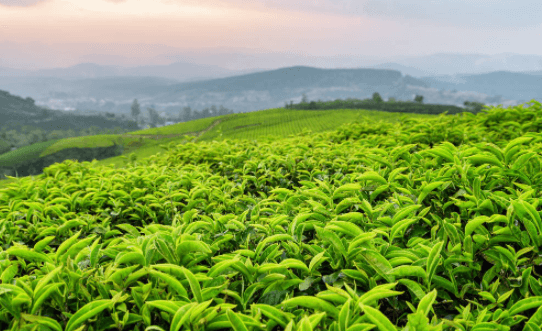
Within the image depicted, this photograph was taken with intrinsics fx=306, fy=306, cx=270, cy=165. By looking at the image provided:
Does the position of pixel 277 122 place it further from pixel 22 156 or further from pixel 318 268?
pixel 318 268

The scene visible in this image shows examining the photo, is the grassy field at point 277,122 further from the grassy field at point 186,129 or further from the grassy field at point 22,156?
the grassy field at point 22,156

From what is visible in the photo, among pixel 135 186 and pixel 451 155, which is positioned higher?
pixel 451 155

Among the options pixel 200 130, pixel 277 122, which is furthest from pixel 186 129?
pixel 277 122

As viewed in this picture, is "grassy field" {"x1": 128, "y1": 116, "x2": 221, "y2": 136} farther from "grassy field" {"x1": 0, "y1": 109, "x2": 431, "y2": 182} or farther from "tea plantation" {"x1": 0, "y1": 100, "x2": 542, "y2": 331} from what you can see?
"tea plantation" {"x1": 0, "y1": 100, "x2": 542, "y2": 331}

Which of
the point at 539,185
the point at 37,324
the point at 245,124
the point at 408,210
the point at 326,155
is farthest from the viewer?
the point at 245,124

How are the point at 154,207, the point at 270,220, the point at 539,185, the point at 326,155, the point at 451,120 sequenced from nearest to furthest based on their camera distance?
the point at 270,220 → the point at 539,185 → the point at 154,207 → the point at 326,155 → the point at 451,120

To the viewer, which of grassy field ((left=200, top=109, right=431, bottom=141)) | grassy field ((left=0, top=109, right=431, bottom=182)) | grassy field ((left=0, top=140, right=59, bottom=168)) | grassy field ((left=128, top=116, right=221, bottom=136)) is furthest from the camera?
grassy field ((left=128, top=116, right=221, bottom=136))

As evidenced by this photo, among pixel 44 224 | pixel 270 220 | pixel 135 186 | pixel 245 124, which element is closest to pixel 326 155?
pixel 270 220

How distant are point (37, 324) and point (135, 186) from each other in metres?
2.36

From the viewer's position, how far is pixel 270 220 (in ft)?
7.43

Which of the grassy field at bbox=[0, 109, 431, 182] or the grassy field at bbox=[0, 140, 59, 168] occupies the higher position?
the grassy field at bbox=[0, 109, 431, 182]

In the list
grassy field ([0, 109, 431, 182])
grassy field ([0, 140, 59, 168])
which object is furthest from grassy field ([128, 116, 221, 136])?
grassy field ([0, 140, 59, 168])

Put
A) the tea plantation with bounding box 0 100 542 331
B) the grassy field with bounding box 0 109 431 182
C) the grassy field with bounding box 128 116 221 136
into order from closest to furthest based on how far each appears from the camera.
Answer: the tea plantation with bounding box 0 100 542 331
the grassy field with bounding box 0 109 431 182
the grassy field with bounding box 128 116 221 136

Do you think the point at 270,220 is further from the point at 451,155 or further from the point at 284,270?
the point at 451,155
